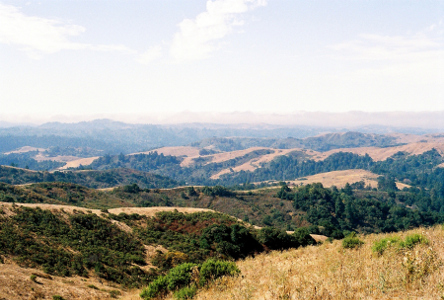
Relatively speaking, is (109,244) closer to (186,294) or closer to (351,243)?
(186,294)

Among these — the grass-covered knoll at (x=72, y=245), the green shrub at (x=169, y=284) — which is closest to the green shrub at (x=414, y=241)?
the green shrub at (x=169, y=284)

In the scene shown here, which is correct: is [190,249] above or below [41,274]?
below

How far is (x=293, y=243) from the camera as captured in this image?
54094mm

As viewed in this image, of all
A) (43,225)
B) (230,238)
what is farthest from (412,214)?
(43,225)

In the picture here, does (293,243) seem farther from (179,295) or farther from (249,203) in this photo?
(249,203)

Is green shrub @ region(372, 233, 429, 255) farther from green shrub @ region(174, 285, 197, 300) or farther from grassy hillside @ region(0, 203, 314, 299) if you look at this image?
grassy hillside @ region(0, 203, 314, 299)

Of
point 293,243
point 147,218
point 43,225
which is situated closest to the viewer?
point 43,225

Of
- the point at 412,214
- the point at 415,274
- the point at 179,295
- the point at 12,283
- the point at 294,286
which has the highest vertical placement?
the point at 415,274

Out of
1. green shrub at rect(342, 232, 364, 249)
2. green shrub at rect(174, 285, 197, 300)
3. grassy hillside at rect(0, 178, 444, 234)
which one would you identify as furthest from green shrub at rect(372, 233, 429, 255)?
grassy hillside at rect(0, 178, 444, 234)

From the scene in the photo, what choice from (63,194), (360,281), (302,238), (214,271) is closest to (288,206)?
(302,238)

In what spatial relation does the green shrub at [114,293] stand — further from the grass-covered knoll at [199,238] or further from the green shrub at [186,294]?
the green shrub at [186,294]

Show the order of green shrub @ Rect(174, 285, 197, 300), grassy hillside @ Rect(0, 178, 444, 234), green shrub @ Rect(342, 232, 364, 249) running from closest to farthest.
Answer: green shrub @ Rect(174, 285, 197, 300) < green shrub @ Rect(342, 232, 364, 249) < grassy hillside @ Rect(0, 178, 444, 234)

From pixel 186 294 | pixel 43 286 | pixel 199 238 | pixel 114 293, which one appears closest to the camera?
pixel 186 294

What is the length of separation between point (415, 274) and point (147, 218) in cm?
5439
